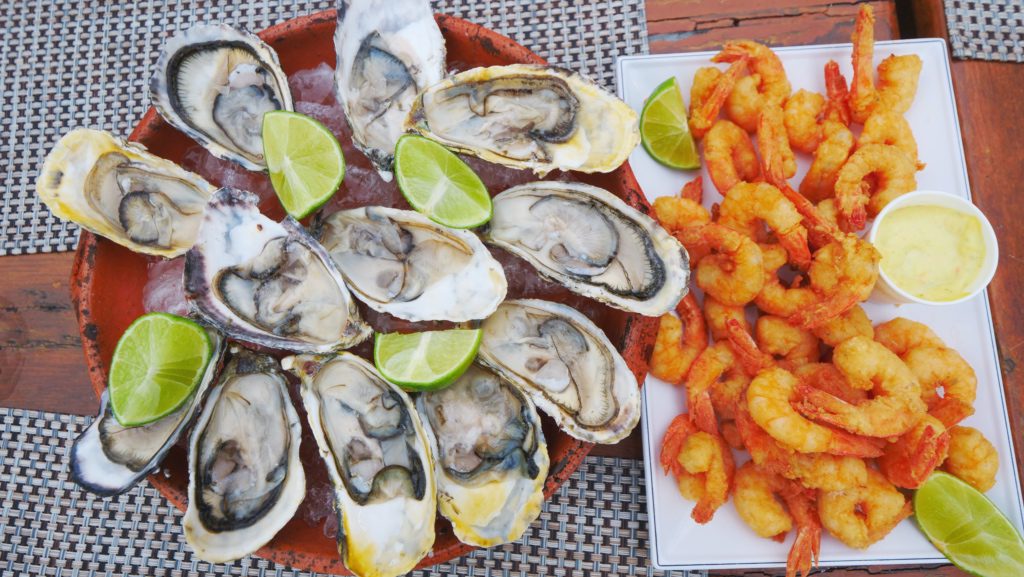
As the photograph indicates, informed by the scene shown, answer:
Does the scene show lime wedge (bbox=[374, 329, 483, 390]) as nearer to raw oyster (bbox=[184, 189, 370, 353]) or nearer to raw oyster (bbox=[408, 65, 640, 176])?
raw oyster (bbox=[184, 189, 370, 353])

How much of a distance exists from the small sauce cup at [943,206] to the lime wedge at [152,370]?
1140mm

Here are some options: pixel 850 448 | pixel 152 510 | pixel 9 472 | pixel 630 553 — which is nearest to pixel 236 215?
pixel 152 510

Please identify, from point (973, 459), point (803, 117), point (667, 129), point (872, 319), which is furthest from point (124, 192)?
point (973, 459)

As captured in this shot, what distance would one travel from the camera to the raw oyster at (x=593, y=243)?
1128 millimetres

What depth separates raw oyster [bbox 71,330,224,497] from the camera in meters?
1.04

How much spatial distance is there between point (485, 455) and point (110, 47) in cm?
116

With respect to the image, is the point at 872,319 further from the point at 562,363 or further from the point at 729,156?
the point at 562,363

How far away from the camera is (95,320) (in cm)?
108

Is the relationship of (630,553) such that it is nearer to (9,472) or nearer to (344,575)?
(344,575)

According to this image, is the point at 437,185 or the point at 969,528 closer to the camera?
the point at 437,185

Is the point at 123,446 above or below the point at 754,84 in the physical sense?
below

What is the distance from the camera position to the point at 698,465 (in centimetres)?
123

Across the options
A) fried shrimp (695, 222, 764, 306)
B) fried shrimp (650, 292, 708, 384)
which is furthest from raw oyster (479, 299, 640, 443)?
fried shrimp (695, 222, 764, 306)

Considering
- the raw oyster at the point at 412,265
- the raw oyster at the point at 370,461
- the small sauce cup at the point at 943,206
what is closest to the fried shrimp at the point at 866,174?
the small sauce cup at the point at 943,206
